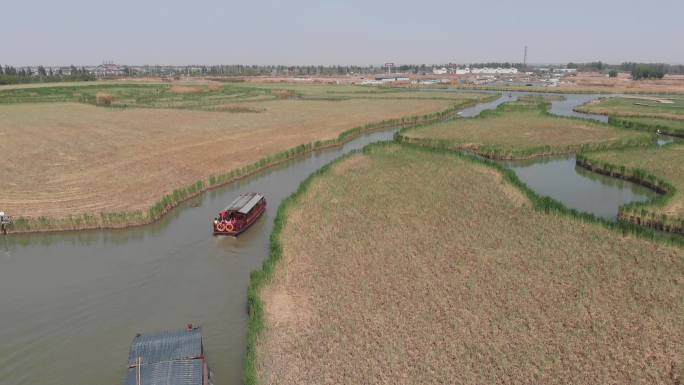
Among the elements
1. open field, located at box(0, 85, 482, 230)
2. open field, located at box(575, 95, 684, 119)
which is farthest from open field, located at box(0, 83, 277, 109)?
open field, located at box(575, 95, 684, 119)

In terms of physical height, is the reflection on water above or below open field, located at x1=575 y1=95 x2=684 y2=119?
below

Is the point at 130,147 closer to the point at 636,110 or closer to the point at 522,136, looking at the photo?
the point at 522,136

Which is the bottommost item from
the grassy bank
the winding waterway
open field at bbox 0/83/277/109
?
the winding waterway

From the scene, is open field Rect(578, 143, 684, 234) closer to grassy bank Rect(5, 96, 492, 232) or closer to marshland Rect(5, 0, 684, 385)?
marshland Rect(5, 0, 684, 385)

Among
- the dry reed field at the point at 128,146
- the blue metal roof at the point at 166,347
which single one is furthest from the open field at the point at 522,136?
the blue metal roof at the point at 166,347

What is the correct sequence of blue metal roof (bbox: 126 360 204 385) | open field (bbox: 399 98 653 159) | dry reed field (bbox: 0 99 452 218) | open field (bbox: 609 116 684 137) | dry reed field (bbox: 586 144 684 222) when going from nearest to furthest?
blue metal roof (bbox: 126 360 204 385) < dry reed field (bbox: 586 144 684 222) < dry reed field (bbox: 0 99 452 218) < open field (bbox: 399 98 653 159) < open field (bbox: 609 116 684 137)

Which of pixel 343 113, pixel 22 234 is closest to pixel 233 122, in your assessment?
pixel 343 113

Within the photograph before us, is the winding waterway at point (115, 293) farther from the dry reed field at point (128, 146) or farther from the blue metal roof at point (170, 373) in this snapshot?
the dry reed field at point (128, 146)

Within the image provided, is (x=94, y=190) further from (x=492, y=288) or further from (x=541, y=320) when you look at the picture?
(x=541, y=320)

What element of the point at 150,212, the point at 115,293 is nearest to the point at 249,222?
the point at 150,212
